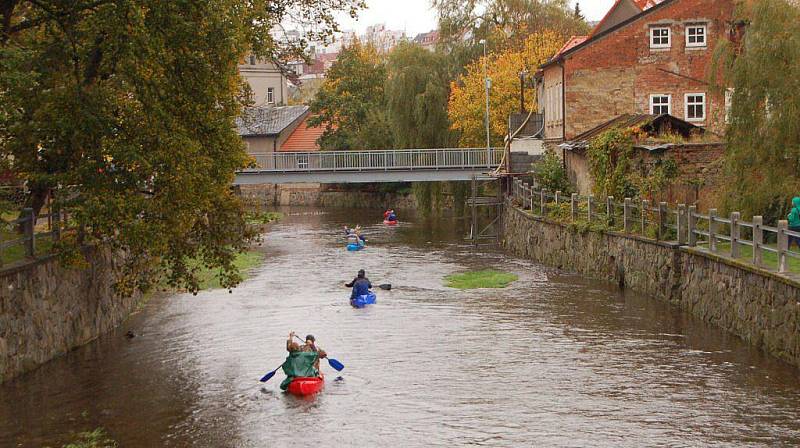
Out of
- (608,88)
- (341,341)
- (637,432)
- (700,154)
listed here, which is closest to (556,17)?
(608,88)

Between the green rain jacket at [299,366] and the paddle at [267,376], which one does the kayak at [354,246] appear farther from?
A: the green rain jacket at [299,366]

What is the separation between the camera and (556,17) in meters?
77.0

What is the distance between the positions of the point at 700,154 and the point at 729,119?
8.33m

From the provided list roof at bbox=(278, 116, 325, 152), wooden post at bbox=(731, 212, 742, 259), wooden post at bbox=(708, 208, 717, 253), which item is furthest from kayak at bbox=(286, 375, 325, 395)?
roof at bbox=(278, 116, 325, 152)

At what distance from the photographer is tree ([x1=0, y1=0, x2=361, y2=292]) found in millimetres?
19797

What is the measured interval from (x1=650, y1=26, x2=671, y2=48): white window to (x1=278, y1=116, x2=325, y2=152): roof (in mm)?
42739

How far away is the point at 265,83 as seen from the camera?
104 metres

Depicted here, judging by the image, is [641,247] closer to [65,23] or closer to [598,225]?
[598,225]

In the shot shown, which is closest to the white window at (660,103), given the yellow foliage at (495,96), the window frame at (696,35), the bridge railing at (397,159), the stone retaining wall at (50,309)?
the window frame at (696,35)

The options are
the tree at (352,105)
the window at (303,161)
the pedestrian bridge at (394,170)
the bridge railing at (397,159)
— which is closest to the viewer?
the pedestrian bridge at (394,170)

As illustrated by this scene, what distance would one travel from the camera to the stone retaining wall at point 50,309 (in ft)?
64.7

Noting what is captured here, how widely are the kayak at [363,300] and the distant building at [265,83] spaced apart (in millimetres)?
72313

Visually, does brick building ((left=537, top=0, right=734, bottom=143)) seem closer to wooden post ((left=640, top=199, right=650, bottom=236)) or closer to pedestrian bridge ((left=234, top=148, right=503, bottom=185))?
pedestrian bridge ((left=234, top=148, right=503, bottom=185))

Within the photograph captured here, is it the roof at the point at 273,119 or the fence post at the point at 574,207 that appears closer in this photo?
the fence post at the point at 574,207
